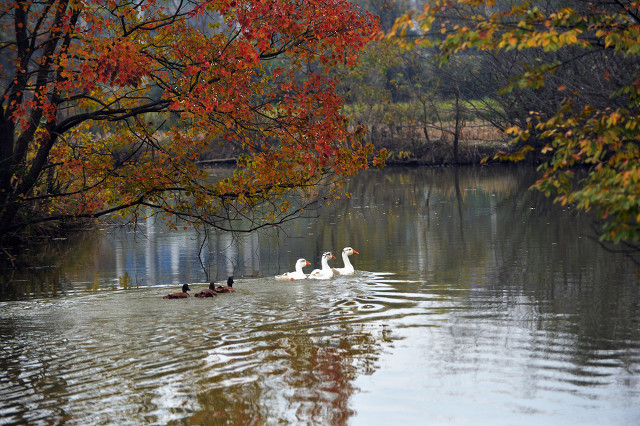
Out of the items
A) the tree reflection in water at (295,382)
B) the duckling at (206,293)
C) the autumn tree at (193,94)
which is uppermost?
the autumn tree at (193,94)

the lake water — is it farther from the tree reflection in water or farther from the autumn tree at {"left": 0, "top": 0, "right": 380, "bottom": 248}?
the autumn tree at {"left": 0, "top": 0, "right": 380, "bottom": 248}

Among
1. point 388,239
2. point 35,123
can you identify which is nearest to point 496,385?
point 35,123

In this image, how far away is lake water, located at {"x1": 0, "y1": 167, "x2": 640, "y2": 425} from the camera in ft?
32.8

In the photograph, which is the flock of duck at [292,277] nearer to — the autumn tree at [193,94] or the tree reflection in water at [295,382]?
the autumn tree at [193,94]

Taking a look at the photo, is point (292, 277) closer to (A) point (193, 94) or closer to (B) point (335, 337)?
(A) point (193, 94)

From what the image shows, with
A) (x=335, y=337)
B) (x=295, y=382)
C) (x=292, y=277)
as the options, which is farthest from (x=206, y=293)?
(x=295, y=382)

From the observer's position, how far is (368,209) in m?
37.4

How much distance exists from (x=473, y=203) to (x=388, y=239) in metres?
11.4

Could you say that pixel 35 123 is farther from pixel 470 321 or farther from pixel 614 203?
pixel 614 203

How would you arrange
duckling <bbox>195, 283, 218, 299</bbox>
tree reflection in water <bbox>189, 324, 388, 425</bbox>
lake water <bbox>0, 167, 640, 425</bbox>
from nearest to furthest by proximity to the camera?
1. tree reflection in water <bbox>189, 324, 388, 425</bbox>
2. lake water <bbox>0, 167, 640, 425</bbox>
3. duckling <bbox>195, 283, 218, 299</bbox>

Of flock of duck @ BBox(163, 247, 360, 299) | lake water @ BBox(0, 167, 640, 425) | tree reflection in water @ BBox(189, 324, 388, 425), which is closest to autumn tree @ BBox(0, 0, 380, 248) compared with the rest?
flock of duck @ BBox(163, 247, 360, 299)

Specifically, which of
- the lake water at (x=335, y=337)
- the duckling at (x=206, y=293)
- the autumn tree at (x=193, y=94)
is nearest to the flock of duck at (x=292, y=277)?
the duckling at (x=206, y=293)

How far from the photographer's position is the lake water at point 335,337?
10000 mm

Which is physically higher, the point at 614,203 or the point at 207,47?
the point at 207,47
